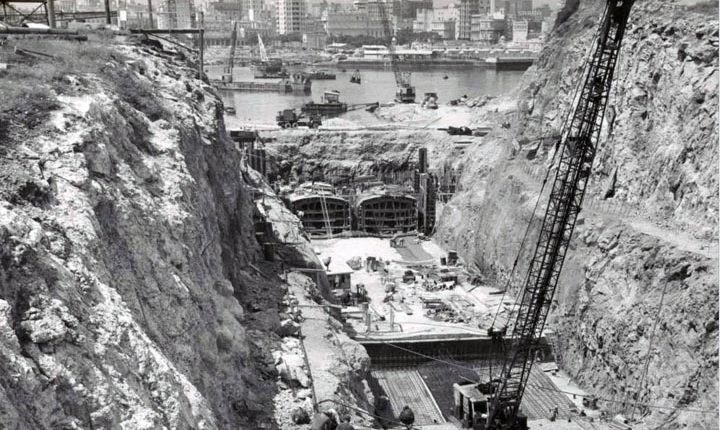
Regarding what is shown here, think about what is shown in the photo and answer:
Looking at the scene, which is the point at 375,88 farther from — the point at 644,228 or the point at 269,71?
the point at 644,228

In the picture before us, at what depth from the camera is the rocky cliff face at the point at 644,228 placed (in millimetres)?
28406

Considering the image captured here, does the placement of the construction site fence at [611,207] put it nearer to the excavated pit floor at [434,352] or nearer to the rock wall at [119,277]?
the excavated pit floor at [434,352]

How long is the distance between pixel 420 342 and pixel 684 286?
10.5 metres

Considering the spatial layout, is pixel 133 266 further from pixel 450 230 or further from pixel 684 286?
pixel 450 230

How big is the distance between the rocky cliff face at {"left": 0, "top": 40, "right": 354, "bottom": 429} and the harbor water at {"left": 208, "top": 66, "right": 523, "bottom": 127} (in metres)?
59.0

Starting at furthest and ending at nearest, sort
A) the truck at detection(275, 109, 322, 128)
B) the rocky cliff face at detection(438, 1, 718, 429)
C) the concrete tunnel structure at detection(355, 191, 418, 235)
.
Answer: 1. the truck at detection(275, 109, 322, 128)
2. the concrete tunnel structure at detection(355, 191, 418, 235)
3. the rocky cliff face at detection(438, 1, 718, 429)

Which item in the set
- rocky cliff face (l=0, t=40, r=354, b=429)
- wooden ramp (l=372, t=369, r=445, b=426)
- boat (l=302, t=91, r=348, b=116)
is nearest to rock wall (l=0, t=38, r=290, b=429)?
rocky cliff face (l=0, t=40, r=354, b=429)

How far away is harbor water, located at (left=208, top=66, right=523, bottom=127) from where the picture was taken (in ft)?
374

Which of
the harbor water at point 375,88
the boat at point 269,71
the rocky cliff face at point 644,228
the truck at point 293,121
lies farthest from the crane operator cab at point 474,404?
the boat at point 269,71

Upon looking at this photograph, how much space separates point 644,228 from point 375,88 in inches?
4432

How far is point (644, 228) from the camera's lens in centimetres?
3416

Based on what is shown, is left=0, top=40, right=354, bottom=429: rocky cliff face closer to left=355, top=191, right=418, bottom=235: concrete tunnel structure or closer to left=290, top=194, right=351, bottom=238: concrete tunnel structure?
left=290, top=194, right=351, bottom=238: concrete tunnel structure

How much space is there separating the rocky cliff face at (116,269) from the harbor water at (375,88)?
5903cm

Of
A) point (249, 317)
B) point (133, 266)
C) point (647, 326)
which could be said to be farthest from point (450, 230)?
point (133, 266)
